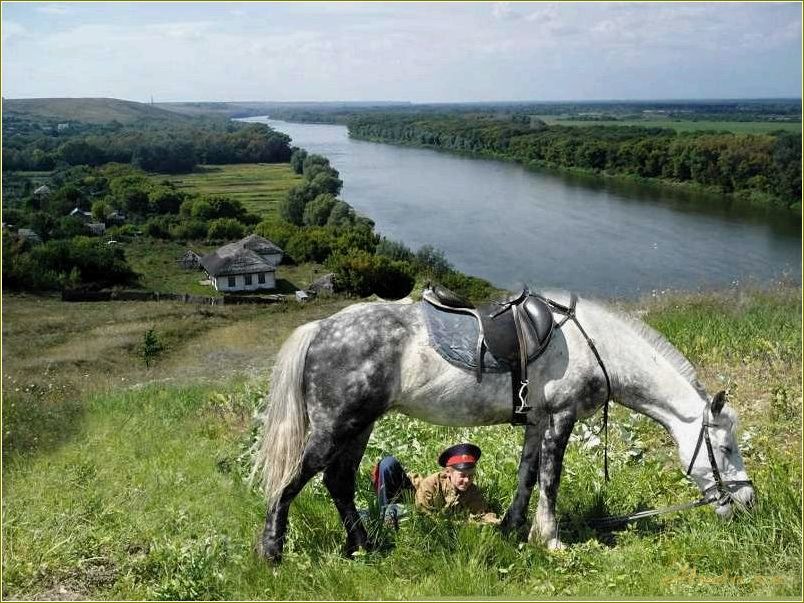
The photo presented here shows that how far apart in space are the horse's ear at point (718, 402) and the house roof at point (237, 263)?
15006mm

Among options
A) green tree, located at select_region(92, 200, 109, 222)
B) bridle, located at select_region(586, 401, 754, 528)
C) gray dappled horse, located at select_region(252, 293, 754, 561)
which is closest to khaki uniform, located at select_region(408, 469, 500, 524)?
gray dappled horse, located at select_region(252, 293, 754, 561)

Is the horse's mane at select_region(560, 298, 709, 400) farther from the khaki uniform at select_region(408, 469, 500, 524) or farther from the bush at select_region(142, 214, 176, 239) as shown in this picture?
the bush at select_region(142, 214, 176, 239)

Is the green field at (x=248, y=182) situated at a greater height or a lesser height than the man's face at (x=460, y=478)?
greater

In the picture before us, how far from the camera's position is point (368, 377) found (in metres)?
3.54

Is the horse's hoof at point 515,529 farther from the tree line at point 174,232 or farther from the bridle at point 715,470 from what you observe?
the tree line at point 174,232

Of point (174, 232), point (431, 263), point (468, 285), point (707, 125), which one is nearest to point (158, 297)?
point (174, 232)

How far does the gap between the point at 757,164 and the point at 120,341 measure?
4453cm

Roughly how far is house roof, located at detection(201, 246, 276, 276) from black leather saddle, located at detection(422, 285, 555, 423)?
14366mm

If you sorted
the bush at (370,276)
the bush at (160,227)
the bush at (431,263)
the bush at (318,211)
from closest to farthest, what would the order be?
the bush at (370,276) → the bush at (431,263) → the bush at (160,227) → the bush at (318,211)

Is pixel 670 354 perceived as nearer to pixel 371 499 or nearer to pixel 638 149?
pixel 371 499

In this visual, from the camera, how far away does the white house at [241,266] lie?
17.5m

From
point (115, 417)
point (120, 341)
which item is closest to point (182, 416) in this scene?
point (115, 417)

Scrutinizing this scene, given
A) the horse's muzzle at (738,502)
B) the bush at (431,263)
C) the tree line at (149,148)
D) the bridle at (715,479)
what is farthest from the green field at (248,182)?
the horse's muzzle at (738,502)

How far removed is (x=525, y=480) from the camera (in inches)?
152
